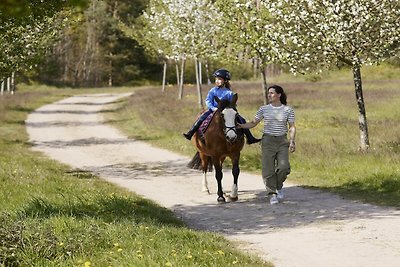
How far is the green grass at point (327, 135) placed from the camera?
44.9ft

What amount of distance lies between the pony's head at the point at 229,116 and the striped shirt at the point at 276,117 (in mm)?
548

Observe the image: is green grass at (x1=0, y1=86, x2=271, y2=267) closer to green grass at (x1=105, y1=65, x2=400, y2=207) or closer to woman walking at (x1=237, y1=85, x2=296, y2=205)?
woman walking at (x1=237, y1=85, x2=296, y2=205)

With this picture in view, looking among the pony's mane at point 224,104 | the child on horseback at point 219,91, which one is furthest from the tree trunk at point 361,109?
the pony's mane at point 224,104

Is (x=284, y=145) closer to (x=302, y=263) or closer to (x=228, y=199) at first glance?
(x=228, y=199)

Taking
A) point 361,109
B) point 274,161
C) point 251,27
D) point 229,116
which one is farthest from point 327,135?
point 229,116

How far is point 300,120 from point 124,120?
1108cm

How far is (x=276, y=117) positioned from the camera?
12.1 m

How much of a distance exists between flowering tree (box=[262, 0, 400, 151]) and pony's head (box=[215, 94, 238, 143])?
5070 millimetres

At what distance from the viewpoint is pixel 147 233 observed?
308 inches

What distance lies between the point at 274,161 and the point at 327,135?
36.6 ft

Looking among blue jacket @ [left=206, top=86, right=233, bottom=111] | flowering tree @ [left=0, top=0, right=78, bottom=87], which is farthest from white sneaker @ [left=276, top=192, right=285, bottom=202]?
flowering tree @ [left=0, top=0, right=78, bottom=87]

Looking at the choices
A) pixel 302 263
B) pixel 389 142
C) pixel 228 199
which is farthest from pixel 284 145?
pixel 389 142

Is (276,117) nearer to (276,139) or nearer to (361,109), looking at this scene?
(276,139)

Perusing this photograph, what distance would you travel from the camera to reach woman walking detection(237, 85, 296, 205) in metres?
12.1
